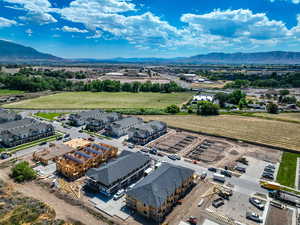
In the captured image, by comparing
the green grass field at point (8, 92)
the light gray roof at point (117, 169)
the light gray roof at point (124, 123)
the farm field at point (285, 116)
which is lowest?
the light gray roof at point (117, 169)

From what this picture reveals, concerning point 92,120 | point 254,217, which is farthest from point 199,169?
point 92,120

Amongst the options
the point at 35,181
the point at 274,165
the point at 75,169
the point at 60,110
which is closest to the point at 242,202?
the point at 274,165

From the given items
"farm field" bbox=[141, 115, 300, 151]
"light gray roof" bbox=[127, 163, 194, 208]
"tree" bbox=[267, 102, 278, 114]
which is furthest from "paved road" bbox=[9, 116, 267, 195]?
"tree" bbox=[267, 102, 278, 114]

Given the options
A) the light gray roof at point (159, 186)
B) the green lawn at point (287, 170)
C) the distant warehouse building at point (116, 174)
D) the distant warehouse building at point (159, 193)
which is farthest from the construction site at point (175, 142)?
the green lawn at point (287, 170)

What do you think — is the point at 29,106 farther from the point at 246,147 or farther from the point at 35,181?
the point at 246,147

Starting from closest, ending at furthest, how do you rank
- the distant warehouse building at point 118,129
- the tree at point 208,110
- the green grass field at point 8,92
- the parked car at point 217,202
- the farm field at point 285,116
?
the parked car at point 217,202
the distant warehouse building at point 118,129
the farm field at point 285,116
the tree at point 208,110
the green grass field at point 8,92

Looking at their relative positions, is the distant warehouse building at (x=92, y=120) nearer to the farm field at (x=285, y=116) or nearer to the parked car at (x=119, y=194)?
the parked car at (x=119, y=194)

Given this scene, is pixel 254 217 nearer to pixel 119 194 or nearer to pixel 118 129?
pixel 119 194
